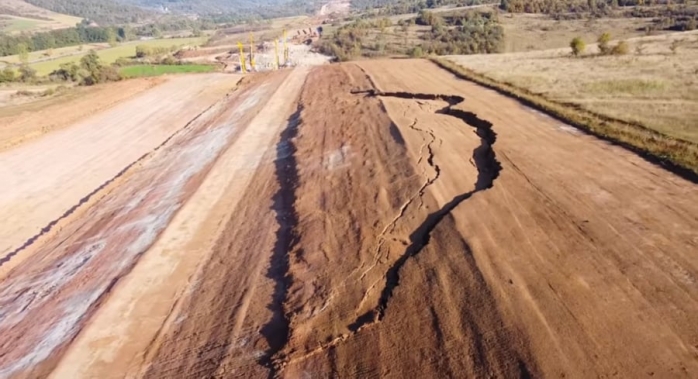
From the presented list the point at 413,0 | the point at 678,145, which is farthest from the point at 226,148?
the point at 413,0

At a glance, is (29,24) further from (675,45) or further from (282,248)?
(282,248)

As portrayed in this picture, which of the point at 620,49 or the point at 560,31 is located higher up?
the point at 560,31

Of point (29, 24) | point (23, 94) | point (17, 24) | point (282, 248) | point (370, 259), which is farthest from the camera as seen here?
point (29, 24)

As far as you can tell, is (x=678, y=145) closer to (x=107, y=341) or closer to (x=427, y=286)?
(x=427, y=286)

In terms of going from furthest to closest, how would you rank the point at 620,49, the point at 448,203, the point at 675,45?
the point at 675,45 < the point at 620,49 < the point at 448,203

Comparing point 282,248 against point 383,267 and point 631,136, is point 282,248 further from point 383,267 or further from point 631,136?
point 631,136

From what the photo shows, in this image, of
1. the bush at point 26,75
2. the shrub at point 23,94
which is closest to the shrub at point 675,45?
the shrub at point 23,94

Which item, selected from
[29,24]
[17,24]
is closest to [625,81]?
[29,24]

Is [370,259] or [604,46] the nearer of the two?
[370,259]

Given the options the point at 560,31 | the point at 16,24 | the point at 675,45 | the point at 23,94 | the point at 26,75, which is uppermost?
the point at 16,24
